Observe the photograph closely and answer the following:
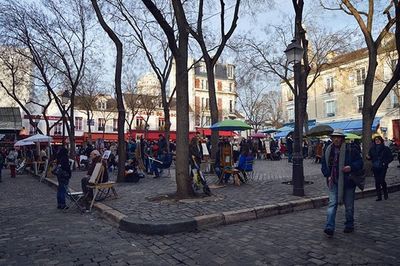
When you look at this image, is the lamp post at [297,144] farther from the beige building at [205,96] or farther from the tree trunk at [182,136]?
the beige building at [205,96]

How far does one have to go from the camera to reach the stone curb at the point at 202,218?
220 inches

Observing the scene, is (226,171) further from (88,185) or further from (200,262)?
(200,262)

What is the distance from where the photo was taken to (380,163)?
27.0 ft

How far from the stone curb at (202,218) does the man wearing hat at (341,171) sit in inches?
67.2

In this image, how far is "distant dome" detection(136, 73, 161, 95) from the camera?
37.2 meters

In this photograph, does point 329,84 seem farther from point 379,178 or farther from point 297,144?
point 297,144

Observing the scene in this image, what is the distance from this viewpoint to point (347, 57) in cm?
3309

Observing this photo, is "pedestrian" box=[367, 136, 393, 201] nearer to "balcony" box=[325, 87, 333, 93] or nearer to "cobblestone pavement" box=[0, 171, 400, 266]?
"cobblestone pavement" box=[0, 171, 400, 266]

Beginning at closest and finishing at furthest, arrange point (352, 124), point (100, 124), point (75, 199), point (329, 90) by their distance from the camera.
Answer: point (75, 199), point (352, 124), point (329, 90), point (100, 124)

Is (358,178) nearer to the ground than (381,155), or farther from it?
nearer to the ground

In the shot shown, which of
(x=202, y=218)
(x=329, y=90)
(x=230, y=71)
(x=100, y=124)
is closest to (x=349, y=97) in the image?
(x=329, y=90)

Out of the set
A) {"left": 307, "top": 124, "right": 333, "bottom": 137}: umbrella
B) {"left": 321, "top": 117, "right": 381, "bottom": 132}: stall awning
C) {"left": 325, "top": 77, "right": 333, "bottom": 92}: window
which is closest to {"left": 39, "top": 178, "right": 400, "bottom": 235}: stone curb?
{"left": 307, "top": 124, "right": 333, "bottom": 137}: umbrella

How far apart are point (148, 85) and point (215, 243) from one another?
34.6 meters

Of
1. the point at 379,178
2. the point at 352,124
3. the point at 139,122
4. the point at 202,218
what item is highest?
the point at 139,122
